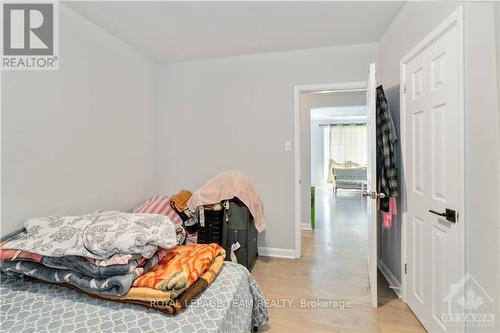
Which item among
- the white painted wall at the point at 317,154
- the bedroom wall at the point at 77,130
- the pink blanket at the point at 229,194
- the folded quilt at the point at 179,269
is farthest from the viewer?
the white painted wall at the point at 317,154

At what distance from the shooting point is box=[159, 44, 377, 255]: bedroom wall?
2846 mm

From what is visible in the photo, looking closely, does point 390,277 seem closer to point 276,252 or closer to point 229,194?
point 276,252

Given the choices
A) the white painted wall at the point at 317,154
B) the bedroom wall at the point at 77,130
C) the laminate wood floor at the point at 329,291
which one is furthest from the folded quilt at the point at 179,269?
the white painted wall at the point at 317,154

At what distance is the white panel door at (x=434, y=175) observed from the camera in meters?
1.38

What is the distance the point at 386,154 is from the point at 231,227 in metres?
Result: 1.61

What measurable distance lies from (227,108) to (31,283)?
2.42 metres

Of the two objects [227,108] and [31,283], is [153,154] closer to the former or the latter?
[227,108]

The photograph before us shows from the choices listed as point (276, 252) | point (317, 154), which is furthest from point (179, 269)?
point (317, 154)

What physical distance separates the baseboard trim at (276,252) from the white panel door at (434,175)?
4.18ft

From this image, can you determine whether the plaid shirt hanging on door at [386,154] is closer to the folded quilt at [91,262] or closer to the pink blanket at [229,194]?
the pink blanket at [229,194]

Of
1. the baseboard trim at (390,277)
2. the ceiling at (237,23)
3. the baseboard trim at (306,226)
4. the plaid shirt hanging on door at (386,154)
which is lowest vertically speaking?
the baseboard trim at (390,277)

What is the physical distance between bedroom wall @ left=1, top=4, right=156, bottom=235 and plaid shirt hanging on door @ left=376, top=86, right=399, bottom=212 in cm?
263

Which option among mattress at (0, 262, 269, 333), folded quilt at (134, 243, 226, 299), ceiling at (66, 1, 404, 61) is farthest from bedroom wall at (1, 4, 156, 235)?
folded quilt at (134, 243, 226, 299)

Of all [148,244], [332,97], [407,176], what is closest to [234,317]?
[148,244]
